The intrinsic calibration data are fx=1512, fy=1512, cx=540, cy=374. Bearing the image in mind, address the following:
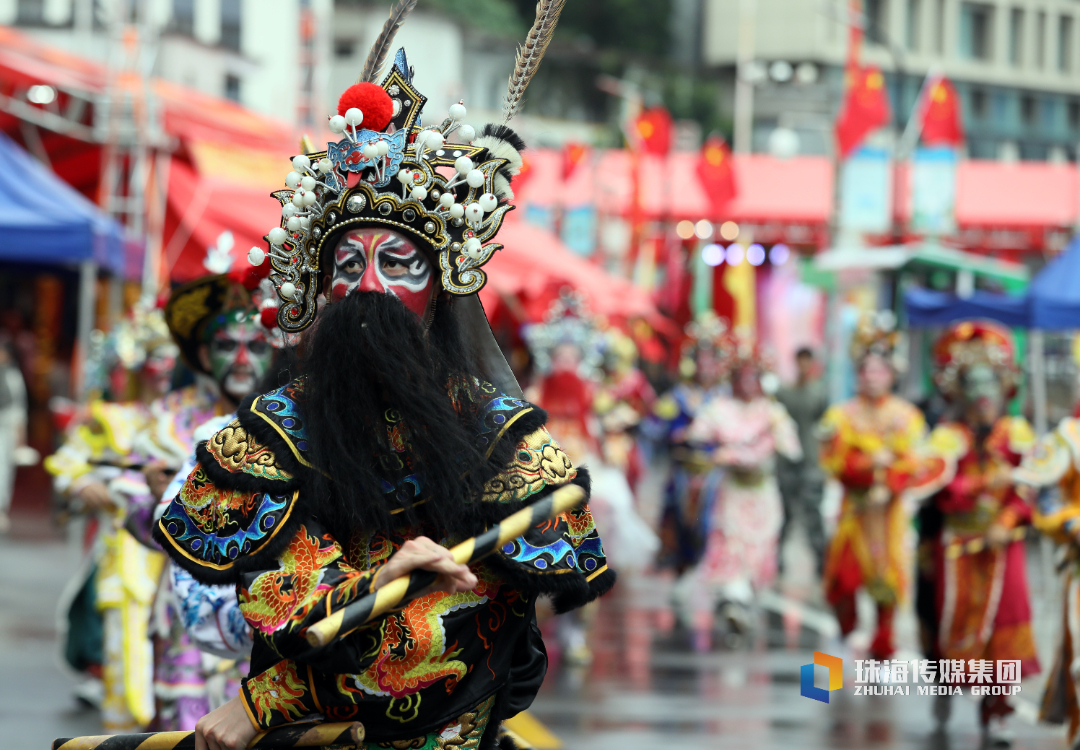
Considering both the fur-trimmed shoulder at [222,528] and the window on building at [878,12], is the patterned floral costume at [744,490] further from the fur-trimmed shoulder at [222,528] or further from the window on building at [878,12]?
the window on building at [878,12]

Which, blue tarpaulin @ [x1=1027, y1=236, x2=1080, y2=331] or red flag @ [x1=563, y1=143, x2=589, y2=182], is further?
red flag @ [x1=563, y1=143, x2=589, y2=182]

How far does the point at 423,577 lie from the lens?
8.64ft

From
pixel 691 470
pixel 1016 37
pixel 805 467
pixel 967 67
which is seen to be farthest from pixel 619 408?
pixel 967 67

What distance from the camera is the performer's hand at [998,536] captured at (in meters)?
7.90

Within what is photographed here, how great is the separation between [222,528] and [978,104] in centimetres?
5125

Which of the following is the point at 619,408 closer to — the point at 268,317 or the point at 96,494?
the point at 96,494

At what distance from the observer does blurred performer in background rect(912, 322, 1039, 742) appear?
7.88 metres

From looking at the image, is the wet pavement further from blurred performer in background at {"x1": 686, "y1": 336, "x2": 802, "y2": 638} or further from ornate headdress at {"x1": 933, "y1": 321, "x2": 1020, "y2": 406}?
ornate headdress at {"x1": 933, "y1": 321, "x2": 1020, "y2": 406}

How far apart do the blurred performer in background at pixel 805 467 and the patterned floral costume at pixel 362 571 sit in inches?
411

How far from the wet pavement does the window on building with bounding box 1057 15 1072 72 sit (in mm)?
37164

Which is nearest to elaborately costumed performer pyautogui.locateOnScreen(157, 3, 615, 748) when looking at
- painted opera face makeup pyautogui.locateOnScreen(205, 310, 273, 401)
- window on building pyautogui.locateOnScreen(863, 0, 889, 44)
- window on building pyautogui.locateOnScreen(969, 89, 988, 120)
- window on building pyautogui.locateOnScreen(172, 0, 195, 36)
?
Result: painted opera face makeup pyautogui.locateOnScreen(205, 310, 273, 401)

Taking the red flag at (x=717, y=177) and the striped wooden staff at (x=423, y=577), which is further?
the red flag at (x=717, y=177)

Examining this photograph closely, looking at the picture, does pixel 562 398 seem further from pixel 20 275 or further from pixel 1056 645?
pixel 20 275
